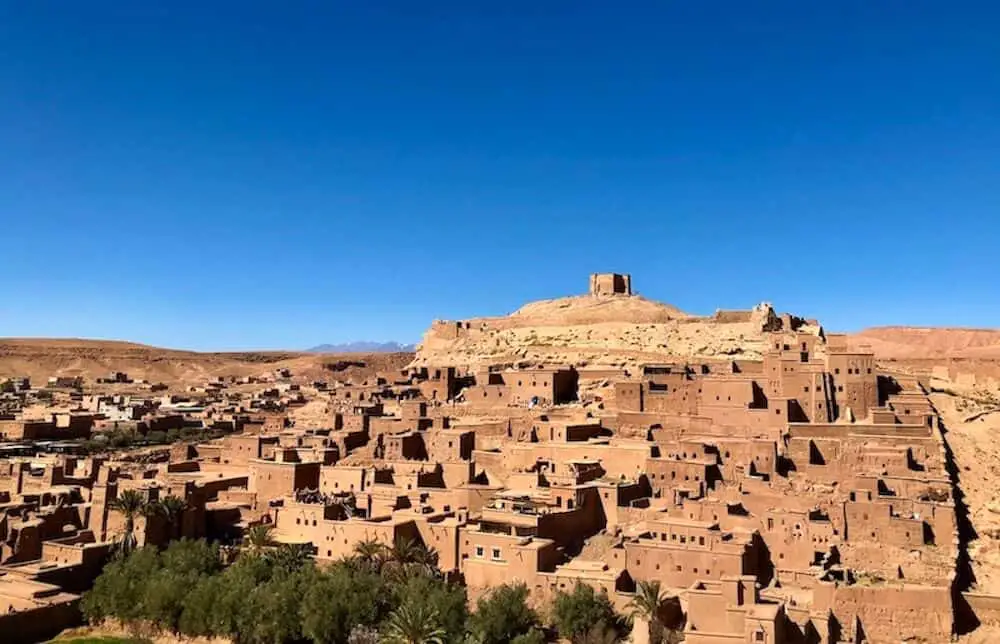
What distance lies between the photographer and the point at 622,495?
27188 mm

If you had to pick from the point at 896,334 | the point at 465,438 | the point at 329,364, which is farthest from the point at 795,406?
the point at 896,334

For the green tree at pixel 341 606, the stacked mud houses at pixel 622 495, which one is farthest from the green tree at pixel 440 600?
the stacked mud houses at pixel 622 495

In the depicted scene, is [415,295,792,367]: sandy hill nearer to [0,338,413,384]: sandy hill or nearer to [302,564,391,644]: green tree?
[0,338,413,384]: sandy hill

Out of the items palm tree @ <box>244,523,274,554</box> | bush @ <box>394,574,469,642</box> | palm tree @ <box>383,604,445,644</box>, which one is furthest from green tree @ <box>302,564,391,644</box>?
palm tree @ <box>244,523,274,554</box>

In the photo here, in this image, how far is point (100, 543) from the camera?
94.3 feet

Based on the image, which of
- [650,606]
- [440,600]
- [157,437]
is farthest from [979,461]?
[157,437]

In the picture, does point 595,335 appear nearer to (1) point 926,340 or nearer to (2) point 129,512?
(2) point 129,512

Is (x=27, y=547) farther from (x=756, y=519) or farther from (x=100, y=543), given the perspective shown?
(x=756, y=519)

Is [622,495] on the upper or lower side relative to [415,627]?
upper

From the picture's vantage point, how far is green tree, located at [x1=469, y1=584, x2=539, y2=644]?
73.2 feet

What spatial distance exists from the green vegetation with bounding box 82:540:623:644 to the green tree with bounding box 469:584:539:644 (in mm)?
24

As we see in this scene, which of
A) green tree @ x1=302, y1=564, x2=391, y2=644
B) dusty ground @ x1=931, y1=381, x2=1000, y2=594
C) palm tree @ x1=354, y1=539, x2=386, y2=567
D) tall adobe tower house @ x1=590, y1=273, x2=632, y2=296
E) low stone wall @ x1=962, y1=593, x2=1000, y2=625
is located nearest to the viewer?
low stone wall @ x1=962, y1=593, x2=1000, y2=625

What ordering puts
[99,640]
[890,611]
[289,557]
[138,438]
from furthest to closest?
[138,438], [289,557], [99,640], [890,611]

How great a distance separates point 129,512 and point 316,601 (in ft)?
26.4
